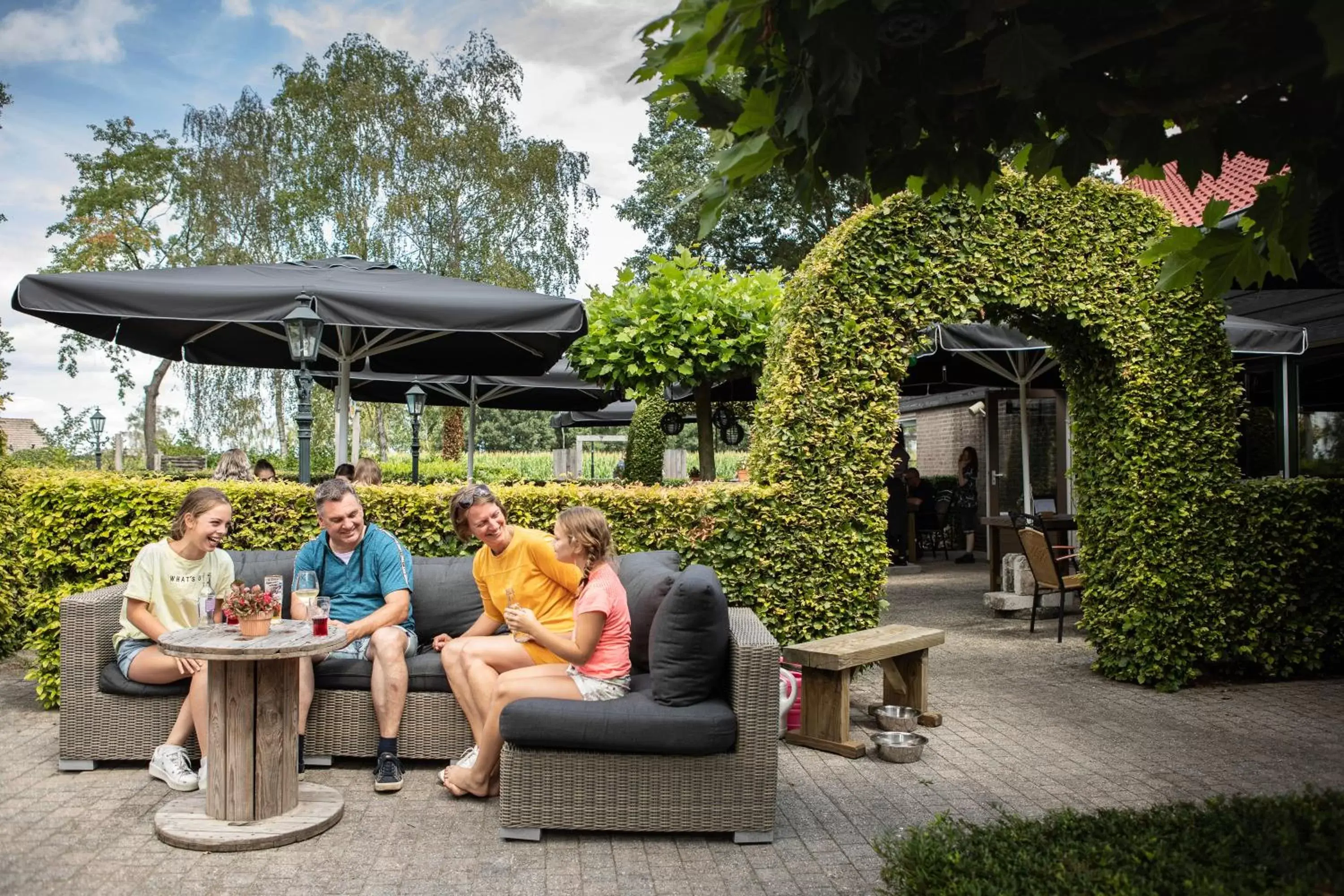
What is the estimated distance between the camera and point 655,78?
2352 mm

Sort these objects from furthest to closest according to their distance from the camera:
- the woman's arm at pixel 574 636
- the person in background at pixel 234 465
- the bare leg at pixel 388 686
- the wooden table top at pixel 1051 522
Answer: the person in background at pixel 234 465, the wooden table top at pixel 1051 522, the bare leg at pixel 388 686, the woman's arm at pixel 574 636

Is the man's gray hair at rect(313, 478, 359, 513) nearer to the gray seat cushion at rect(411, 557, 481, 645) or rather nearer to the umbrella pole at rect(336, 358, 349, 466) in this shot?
the gray seat cushion at rect(411, 557, 481, 645)

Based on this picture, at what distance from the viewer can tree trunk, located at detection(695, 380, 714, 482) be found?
10.9 meters

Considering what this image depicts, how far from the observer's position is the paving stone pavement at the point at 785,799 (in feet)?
11.9

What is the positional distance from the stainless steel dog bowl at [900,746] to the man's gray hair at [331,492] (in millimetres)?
2958

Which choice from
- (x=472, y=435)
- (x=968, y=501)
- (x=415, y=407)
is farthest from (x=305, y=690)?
(x=968, y=501)

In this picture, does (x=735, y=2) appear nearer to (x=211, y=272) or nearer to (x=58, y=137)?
(x=211, y=272)

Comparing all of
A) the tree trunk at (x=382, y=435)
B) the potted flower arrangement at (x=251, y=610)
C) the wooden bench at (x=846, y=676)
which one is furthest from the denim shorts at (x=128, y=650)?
the tree trunk at (x=382, y=435)

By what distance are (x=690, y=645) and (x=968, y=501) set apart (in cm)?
1234

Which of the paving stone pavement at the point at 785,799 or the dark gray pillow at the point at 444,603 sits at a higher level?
the dark gray pillow at the point at 444,603

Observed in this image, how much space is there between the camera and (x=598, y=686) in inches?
167

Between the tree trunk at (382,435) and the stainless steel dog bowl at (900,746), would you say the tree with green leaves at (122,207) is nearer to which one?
the tree trunk at (382,435)

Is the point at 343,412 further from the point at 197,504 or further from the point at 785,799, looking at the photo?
the point at 785,799

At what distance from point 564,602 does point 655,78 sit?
3004mm
